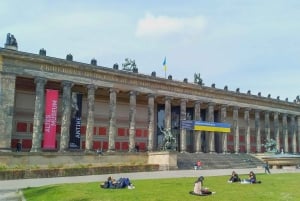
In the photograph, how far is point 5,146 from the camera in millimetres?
38688

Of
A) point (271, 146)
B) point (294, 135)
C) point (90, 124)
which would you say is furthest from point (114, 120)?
point (294, 135)

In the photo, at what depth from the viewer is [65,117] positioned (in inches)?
1693

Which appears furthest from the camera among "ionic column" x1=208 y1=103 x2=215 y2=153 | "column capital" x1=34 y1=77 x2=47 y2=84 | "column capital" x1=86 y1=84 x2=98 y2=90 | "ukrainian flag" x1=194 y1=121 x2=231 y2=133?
"ionic column" x1=208 y1=103 x2=215 y2=153

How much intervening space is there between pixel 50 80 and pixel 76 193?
28063 millimetres

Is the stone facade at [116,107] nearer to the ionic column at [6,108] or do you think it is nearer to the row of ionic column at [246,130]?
the ionic column at [6,108]

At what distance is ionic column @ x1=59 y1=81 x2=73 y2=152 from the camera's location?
1684 inches

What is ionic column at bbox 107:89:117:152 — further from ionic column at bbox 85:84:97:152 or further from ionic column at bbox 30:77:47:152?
ionic column at bbox 30:77:47:152

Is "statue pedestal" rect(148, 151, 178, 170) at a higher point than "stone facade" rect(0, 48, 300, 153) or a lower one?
A: lower

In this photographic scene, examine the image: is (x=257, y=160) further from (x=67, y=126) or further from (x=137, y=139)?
(x=67, y=126)

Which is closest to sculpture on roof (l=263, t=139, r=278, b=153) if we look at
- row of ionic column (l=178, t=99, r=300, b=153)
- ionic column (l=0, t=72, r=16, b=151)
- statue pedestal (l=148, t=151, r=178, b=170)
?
row of ionic column (l=178, t=99, r=300, b=153)

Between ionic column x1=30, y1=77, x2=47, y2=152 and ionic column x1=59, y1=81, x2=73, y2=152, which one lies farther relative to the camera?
ionic column x1=59, y1=81, x2=73, y2=152

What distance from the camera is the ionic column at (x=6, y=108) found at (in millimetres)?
38856

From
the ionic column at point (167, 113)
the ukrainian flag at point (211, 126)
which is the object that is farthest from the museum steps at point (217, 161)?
the ionic column at point (167, 113)

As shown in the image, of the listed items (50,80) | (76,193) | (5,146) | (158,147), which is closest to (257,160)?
(158,147)
